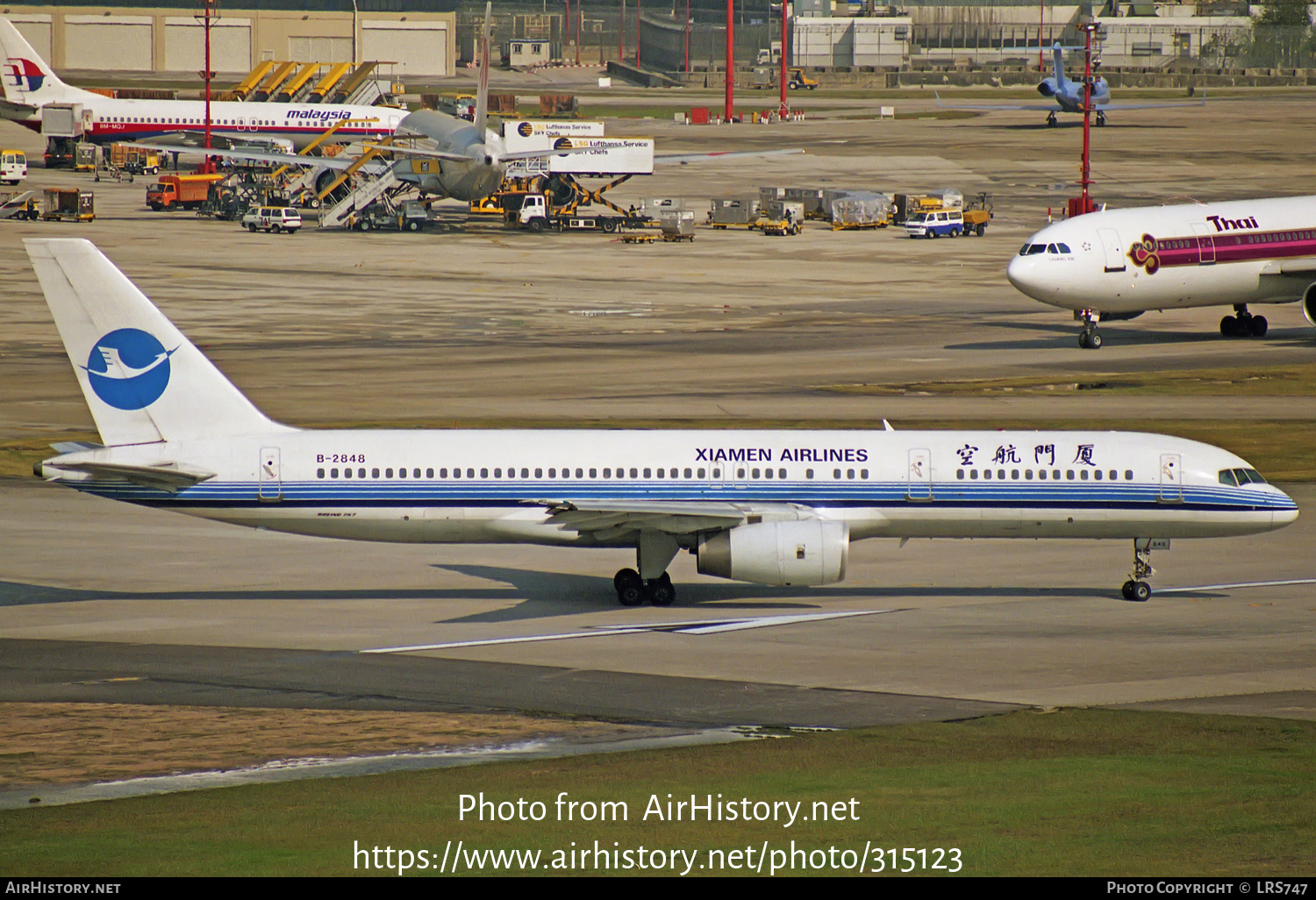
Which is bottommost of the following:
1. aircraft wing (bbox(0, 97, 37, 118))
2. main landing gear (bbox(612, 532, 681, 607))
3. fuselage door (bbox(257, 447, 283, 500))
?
main landing gear (bbox(612, 532, 681, 607))

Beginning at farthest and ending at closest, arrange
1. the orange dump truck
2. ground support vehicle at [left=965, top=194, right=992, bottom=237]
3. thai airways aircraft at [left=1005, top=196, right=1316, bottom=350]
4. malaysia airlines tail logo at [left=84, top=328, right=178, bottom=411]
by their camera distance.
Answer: the orange dump truck → ground support vehicle at [left=965, top=194, right=992, bottom=237] → thai airways aircraft at [left=1005, top=196, right=1316, bottom=350] → malaysia airlines tail logo at [left=84, top=328, right=178, bottom=411]

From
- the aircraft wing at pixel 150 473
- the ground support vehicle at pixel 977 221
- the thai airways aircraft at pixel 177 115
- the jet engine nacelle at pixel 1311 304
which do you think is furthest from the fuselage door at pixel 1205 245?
the thai airways aircraft at pixel 177 115

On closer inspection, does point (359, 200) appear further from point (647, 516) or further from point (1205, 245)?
point (647, 516)

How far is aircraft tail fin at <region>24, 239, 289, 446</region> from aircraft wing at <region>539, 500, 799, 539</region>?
7830 mm

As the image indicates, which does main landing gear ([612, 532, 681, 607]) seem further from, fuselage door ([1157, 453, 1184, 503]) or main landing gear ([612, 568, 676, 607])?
fuselage door ([1157, 453, 1184, 503])

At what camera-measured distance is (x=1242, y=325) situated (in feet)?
261

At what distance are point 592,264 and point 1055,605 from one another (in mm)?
69127

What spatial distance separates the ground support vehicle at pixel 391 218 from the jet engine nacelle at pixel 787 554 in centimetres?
9068

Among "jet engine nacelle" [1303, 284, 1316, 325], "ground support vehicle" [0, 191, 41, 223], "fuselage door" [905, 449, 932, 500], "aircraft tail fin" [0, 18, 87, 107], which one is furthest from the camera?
"aircraft tail fin" [0, 18, 87, 107]

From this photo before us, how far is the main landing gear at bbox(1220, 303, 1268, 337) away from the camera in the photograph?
261 ft

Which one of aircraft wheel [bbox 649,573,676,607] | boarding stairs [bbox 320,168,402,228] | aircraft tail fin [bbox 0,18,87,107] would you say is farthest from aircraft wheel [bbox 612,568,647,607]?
aircraft tail fin [bbox 0,18,87,107]

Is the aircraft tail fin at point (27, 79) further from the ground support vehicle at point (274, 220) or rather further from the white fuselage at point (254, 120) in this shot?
the ground support vehicle at point (274, 220)

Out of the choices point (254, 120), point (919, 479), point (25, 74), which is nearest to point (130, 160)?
point (25, 74)
